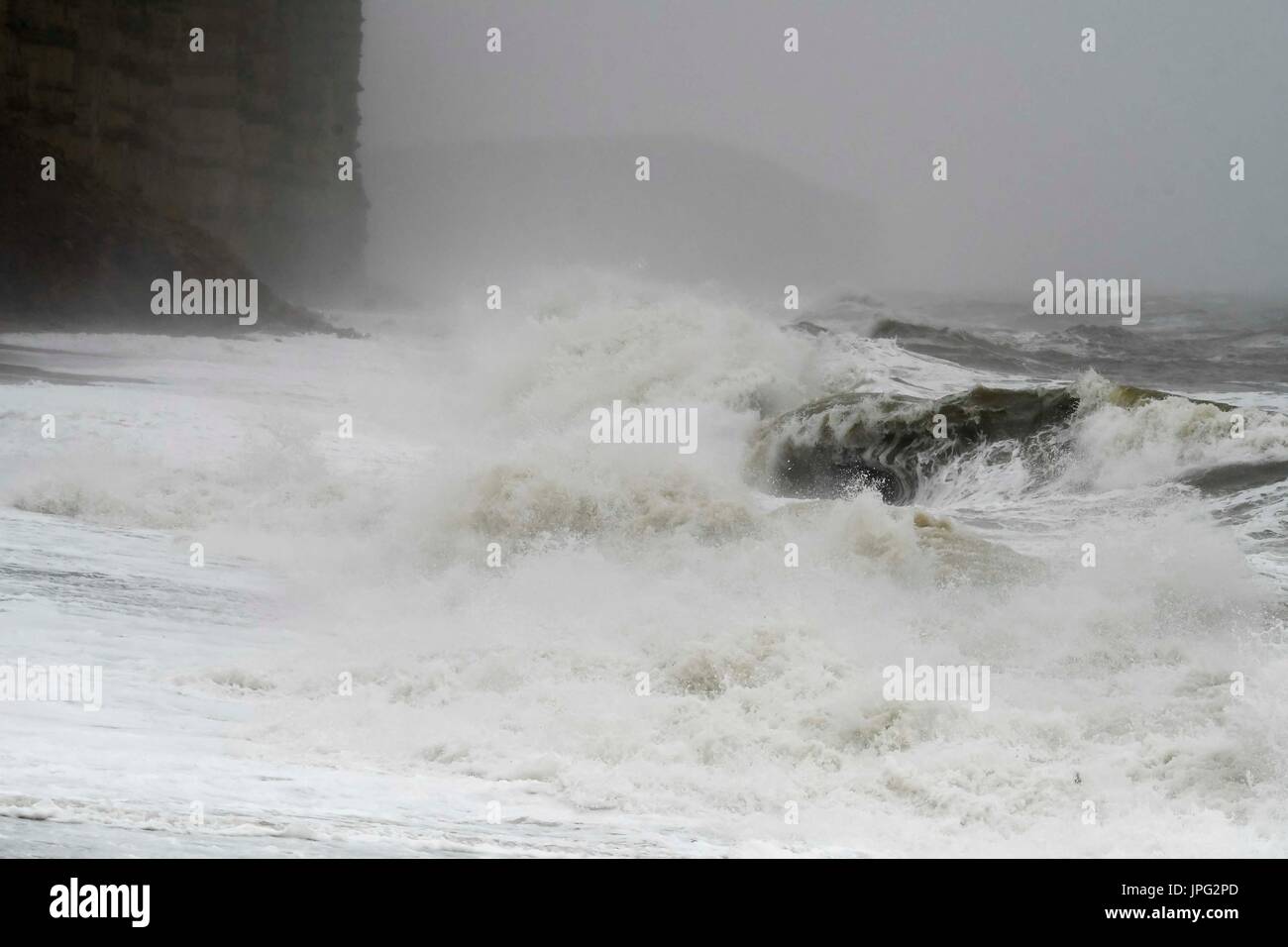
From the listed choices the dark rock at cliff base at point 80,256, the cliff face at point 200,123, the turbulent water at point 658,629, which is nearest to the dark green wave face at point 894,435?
the turbulent water at point 658,629

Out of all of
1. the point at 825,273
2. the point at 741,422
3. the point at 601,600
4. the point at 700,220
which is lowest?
the point at 601,600

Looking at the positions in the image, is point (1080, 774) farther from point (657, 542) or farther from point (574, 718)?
point (657, 542)

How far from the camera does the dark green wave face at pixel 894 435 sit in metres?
10.3

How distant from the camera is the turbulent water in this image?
3.83m

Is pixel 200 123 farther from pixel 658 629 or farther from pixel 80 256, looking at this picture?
pixel 658 629

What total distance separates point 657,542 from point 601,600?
1184 millimetres

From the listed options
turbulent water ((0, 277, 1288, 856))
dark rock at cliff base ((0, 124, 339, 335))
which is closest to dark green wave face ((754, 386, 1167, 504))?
turbulent water ((0, 277, 1288, 856))

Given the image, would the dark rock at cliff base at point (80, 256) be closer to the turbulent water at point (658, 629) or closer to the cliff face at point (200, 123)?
the cliff face at point (200, 123)

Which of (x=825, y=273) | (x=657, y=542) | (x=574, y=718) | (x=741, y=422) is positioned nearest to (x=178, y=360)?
(x=741, y=422)

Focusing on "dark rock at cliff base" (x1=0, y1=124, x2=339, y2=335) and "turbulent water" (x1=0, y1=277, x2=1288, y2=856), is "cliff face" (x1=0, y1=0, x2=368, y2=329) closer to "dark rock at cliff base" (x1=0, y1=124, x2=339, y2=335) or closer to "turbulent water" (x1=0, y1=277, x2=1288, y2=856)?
"dark rock at cliff base" (x1=0, y1=124, x2=339, y2=335)

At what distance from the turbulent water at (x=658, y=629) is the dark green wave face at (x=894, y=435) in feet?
0.13

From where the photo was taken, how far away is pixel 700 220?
44.2 meters

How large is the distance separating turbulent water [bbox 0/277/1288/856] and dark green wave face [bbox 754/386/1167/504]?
0.13 ft
